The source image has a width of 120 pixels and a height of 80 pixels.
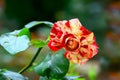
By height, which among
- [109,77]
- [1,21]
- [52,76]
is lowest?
[109,77]

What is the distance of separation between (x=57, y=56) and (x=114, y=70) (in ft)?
13.8

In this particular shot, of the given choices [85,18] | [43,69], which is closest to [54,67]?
[43,69]

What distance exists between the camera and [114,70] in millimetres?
5066

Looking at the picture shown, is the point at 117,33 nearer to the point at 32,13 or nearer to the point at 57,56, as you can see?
the point at 32,13

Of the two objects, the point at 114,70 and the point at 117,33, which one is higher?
the point at 117,33

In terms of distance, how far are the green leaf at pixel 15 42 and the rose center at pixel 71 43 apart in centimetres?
9

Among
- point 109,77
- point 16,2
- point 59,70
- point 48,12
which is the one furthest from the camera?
point 48,12

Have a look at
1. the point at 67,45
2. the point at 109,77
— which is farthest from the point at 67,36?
the point at 109,77

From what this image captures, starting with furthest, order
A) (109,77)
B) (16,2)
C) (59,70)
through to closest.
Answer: (16,2) < (109,77) < (59,70)

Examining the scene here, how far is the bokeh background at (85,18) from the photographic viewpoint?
505 centimetres

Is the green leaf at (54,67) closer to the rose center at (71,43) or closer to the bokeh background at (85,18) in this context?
the rose center at (71,43)

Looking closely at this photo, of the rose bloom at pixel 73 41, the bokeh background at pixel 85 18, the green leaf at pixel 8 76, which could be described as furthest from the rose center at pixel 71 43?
the bokeh background at pixel 85 18

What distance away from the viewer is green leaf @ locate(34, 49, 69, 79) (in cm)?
92

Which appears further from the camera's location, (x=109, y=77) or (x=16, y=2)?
(x=16, y=2)
